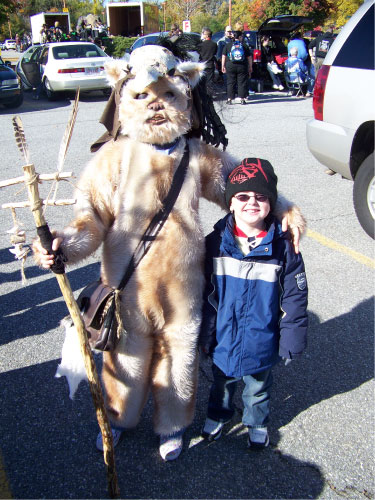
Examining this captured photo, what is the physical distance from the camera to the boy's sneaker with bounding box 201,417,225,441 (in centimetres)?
232

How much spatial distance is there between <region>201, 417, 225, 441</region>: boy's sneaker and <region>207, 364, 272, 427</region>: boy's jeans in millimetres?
21

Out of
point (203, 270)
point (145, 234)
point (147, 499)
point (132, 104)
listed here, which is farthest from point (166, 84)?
point (147, 499)

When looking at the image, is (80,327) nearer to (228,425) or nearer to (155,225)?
(155,225)

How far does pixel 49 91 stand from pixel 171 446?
44.1ft

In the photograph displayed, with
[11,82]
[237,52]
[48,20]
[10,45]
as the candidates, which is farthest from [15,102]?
[10,45]

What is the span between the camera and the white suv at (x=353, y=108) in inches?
170

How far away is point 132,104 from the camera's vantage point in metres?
1.92

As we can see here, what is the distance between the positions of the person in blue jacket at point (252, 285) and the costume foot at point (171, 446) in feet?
1.27

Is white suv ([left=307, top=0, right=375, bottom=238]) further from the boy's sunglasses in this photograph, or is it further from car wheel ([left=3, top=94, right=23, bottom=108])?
car wheel ([left=3, top=94, right=23, bottom=108])

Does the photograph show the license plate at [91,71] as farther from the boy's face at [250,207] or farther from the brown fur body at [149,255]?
the boy's face at [250,207]

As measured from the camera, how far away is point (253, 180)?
2.02 m

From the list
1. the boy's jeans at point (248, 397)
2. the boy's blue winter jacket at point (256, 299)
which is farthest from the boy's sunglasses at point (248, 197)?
the boy's jeans at point (248, 397)

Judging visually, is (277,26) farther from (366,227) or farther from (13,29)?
(13,29)

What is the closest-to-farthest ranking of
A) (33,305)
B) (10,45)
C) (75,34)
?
(33,305) → (75,34) → (10,45)
